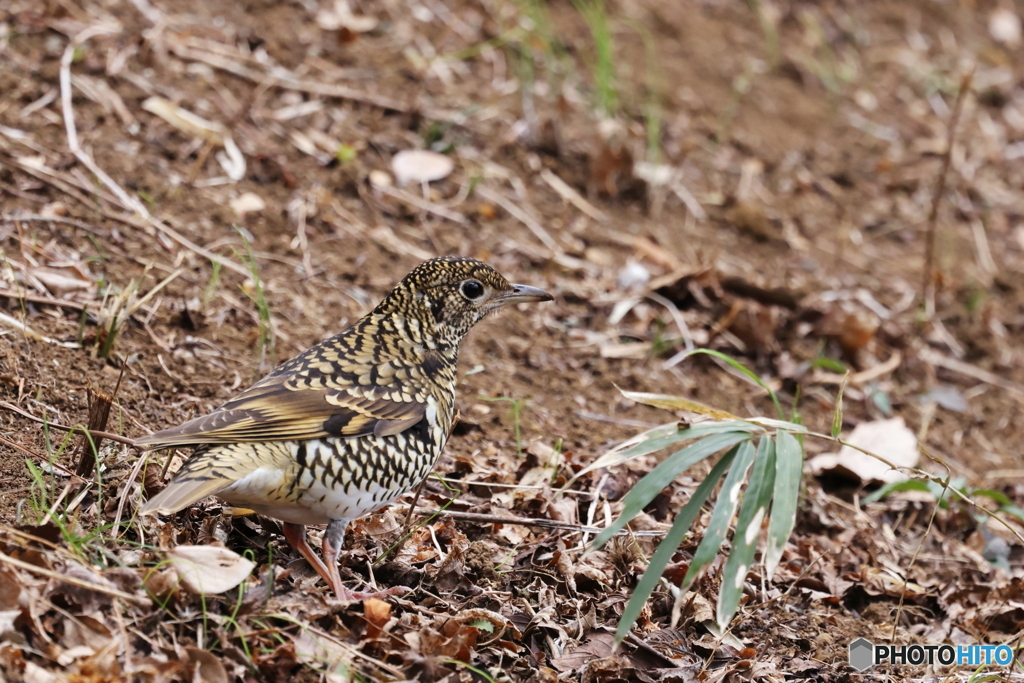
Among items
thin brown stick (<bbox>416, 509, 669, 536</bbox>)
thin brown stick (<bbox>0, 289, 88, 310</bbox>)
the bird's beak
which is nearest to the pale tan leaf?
thin brown stick (<bbox>416, 509, 669, 536</bbox>)

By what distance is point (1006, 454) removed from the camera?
6156mm

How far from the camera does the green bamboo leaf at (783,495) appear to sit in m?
3.25

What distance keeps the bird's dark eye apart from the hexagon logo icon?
2097mm

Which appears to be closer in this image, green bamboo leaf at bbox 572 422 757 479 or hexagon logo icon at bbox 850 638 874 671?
green bamboo leaf at bbox 572 422 757 479

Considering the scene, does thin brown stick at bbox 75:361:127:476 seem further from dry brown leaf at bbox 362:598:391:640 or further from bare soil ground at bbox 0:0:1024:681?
dry brown leaf at bbox 362:598:391:640

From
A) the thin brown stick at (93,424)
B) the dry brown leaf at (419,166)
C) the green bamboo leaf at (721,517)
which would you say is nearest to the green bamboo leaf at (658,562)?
the green bamboo leaf at (721,517)

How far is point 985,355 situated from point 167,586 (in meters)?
5.93

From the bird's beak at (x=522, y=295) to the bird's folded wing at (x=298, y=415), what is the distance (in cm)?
73

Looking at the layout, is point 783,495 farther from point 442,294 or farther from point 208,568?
point 208,568

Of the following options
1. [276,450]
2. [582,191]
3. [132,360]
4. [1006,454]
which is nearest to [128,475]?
[276,450]

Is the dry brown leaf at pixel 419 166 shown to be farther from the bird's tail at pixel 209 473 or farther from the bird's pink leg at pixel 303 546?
the bird's tail at pixel 209 473

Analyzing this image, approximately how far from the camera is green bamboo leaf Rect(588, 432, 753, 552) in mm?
3285

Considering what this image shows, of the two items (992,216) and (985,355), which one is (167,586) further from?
(992,216)

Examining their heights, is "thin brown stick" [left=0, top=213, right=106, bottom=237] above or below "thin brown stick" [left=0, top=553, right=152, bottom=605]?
above
